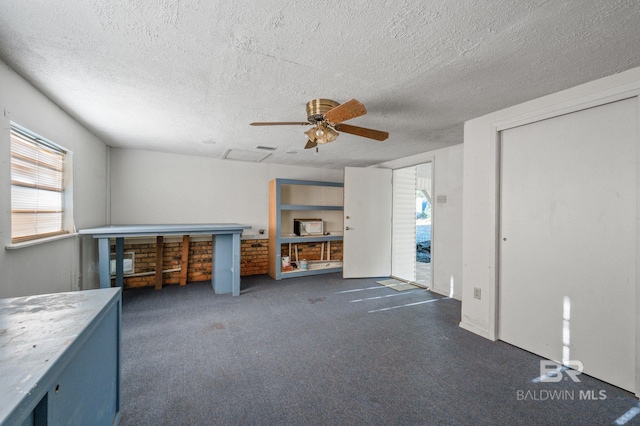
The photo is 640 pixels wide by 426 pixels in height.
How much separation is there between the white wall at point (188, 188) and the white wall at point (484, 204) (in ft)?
12.1

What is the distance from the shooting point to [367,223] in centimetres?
509

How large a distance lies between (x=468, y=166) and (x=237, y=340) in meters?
3.11

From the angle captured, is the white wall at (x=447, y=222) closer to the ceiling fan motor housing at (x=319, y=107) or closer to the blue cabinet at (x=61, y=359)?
the ceiling fan motor housing at (x=319, y=107)

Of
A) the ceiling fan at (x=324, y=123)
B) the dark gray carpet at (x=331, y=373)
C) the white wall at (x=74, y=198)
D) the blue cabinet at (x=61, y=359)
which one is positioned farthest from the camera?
the ceiling fan at (x=324, y=123)

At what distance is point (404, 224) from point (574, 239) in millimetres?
3183

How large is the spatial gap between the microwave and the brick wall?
3.22ft

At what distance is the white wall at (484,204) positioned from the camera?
8.16 feet

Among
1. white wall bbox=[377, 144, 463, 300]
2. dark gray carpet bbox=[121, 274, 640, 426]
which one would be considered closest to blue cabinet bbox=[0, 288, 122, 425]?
dark gray carpet bbox=[121, 274, 640, 426]

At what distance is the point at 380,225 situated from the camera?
5.16 metres

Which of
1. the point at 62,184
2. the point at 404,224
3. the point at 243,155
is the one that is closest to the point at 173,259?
the point at 62,184

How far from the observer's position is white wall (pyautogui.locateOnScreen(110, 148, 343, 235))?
440 centimetres

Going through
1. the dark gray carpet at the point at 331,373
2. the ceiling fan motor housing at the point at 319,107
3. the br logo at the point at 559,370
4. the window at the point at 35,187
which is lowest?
the br logo at the point at 559,370

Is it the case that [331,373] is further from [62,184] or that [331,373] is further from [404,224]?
[404,224]

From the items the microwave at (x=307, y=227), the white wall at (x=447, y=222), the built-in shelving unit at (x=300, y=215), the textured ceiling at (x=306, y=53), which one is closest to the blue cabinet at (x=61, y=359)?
the textured ceiling at (x=306, y=53)
